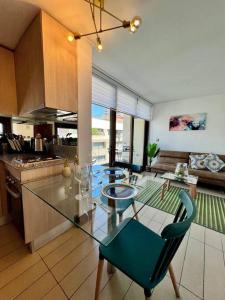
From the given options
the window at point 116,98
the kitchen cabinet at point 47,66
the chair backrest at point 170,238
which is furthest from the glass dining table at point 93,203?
the window at point 116,98

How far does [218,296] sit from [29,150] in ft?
9.09

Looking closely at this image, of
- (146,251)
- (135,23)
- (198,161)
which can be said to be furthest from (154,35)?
(198,161)

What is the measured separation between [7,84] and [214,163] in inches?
173

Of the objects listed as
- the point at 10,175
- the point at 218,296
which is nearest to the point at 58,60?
the point at 10,175

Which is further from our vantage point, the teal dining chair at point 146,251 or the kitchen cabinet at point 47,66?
the kitchen cabinet at point 47,66

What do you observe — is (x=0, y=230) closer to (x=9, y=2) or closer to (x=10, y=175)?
(x=10, y=175)

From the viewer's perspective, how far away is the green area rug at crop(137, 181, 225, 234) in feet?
6.72

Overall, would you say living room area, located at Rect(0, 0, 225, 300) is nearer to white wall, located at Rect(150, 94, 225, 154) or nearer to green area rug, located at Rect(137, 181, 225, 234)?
green area rug, located at Rect(137, 181, 225, 234)

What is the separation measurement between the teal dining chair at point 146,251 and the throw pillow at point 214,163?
9.65 ft

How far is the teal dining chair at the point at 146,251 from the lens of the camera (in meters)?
0.72

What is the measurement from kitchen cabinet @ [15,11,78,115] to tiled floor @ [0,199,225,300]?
62.0 inches

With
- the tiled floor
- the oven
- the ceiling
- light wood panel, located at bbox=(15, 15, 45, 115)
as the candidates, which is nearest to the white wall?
the ceiling

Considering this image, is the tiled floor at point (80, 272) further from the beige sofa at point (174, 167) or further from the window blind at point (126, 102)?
the window blind at point (126, 102)

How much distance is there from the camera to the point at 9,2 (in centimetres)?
124
